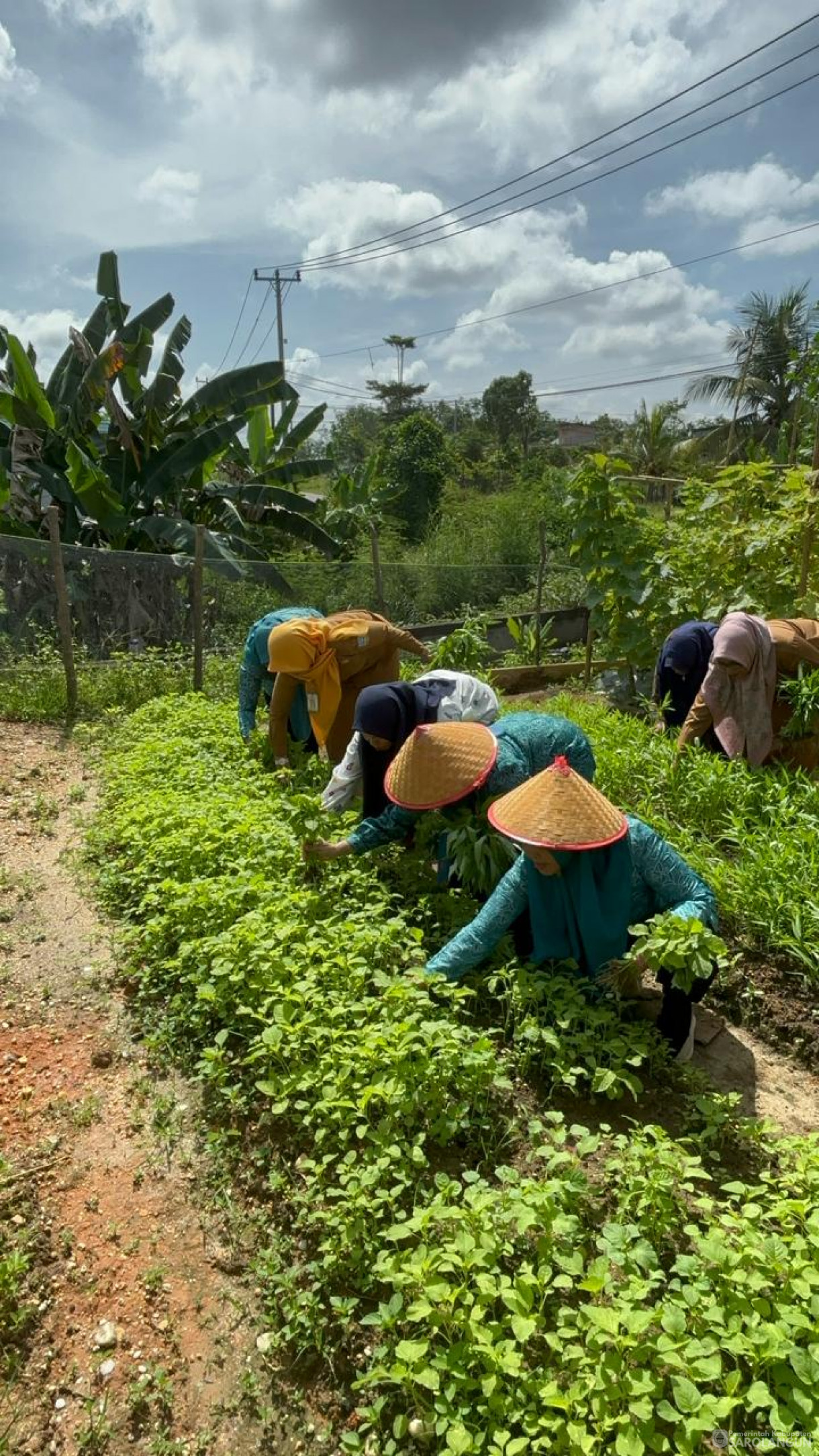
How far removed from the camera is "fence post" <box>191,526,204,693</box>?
25.1 feet

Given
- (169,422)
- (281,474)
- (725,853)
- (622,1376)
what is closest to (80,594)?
(169,422)

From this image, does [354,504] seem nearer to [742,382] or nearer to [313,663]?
[313,663]

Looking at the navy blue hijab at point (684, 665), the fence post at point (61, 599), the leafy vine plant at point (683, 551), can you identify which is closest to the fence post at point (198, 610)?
the fence post at point (61, 599)

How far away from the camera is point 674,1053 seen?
9.03 ft

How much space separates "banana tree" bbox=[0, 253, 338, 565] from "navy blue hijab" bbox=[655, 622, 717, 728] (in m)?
6.11

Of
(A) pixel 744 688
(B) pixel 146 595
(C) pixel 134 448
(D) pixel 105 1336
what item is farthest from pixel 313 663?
(C) pixel 134 448

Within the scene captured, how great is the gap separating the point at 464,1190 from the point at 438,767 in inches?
52.3

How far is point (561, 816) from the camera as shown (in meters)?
2.44

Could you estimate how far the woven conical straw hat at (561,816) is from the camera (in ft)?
7.98

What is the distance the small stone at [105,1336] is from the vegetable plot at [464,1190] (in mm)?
379

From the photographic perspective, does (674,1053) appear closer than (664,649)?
Yes

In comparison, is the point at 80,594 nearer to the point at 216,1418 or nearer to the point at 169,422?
the point at 169,422

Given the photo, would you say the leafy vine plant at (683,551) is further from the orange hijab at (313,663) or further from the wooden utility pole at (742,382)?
Answer: the wooden utility pole at (742,382)

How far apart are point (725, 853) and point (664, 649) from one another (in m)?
1.38
